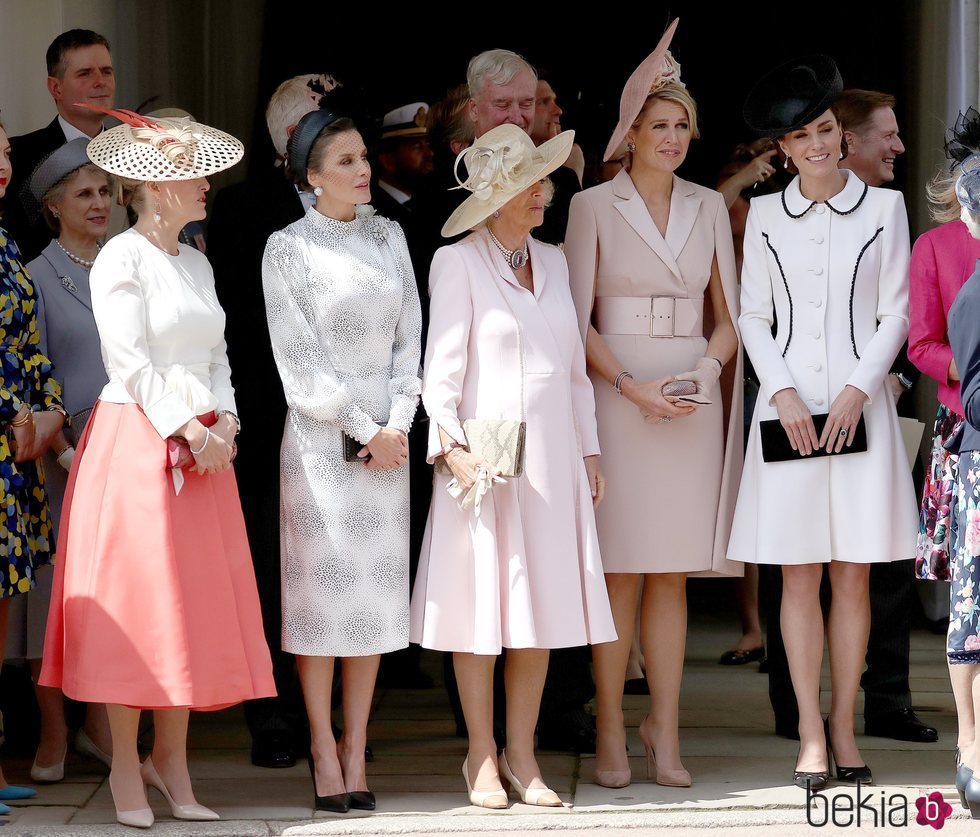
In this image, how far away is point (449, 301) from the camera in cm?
466

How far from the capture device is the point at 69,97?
580 centimetres

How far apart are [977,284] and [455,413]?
1447 millimetres

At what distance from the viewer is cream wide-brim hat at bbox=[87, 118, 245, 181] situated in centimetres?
450

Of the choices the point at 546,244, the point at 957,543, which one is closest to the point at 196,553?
the point at 546,244

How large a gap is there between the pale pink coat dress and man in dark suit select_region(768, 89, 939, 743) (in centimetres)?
103

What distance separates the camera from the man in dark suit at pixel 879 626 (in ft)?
17.7

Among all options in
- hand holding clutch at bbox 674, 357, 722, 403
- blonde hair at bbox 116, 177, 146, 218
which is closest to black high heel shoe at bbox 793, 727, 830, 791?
hand holding clutch at bbox 674, 357, 722, 403

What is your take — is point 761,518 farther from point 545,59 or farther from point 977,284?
point 545,59

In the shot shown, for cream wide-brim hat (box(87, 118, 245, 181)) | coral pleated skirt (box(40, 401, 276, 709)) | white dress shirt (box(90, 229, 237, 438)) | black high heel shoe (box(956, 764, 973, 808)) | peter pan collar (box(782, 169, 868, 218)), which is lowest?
black high heel shoe (box(956, 764, 973, 808))

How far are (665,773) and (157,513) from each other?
1.70m

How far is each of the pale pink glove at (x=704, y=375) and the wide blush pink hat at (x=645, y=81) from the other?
2.26 ft

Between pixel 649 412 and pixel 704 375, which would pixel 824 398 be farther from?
pixel 649 412

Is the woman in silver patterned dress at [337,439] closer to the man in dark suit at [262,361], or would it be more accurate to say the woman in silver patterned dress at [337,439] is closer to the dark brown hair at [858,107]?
the man in dark suit at [262,361]

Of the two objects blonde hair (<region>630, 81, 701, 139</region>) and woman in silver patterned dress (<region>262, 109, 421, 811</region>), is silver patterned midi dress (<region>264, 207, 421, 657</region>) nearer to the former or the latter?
woman in silver patterned dress (<region>262, 109, 421, 811</region>)
